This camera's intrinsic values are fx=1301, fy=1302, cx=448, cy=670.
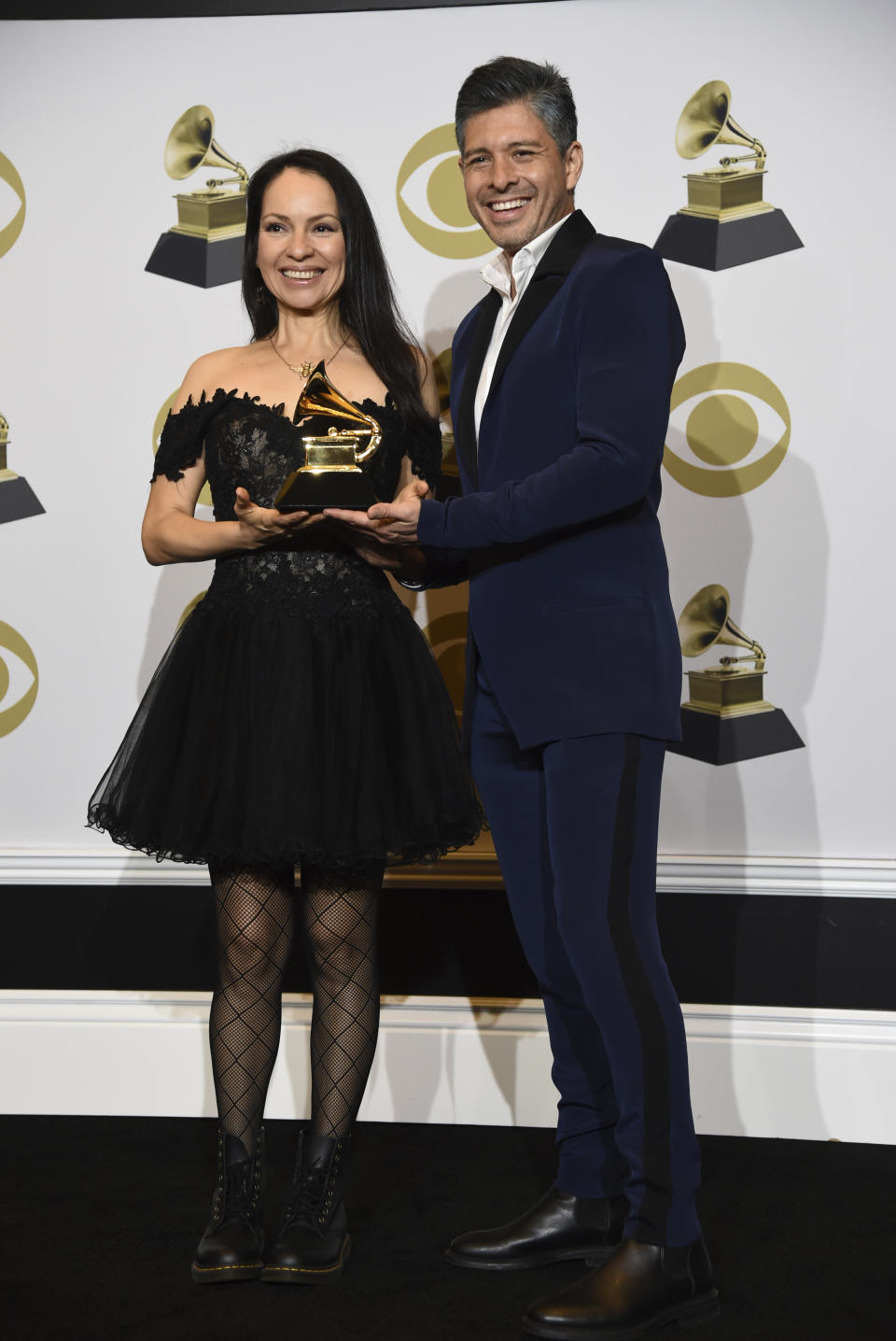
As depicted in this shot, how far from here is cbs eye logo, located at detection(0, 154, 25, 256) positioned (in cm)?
299

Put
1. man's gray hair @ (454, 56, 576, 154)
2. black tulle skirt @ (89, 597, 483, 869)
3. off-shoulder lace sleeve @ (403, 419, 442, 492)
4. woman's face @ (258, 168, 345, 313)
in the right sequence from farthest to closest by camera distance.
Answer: off-shoulder lace sleeve @ (403, 419, 442, 492), woman's face @ (258, 168, 345, 313), black tulle skirt @ (89, 597, 483, 869), man's gray hair @ (454, 56, 576, 154)

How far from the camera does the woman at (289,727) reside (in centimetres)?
212

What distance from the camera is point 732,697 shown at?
287 cm

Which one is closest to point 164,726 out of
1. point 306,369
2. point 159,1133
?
point 306,369

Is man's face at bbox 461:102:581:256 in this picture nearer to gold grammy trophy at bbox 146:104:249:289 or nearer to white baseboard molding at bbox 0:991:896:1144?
gold grammy trophy at bbox 146:104:249:289

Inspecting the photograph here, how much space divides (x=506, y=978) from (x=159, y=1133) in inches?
32.7

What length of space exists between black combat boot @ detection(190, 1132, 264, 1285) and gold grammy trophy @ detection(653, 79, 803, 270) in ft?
6.64

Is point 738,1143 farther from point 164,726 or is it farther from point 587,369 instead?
point 587,369

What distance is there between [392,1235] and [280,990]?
1.71 ft

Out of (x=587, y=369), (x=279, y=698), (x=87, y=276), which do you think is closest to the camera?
(x=587, y=369)

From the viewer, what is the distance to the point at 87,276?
2988 mm

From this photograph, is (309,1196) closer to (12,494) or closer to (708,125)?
(12,494)

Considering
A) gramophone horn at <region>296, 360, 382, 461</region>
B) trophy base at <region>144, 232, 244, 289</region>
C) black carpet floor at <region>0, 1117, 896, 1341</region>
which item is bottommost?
black carpet floor at <region>0, 1117, 896, 1341</region>

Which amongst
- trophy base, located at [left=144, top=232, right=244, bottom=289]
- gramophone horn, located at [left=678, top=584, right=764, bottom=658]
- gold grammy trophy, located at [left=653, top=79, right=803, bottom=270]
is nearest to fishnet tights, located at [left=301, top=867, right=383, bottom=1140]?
gramophone horn, located at [left=678, top=584, right=764, bottom=658]
